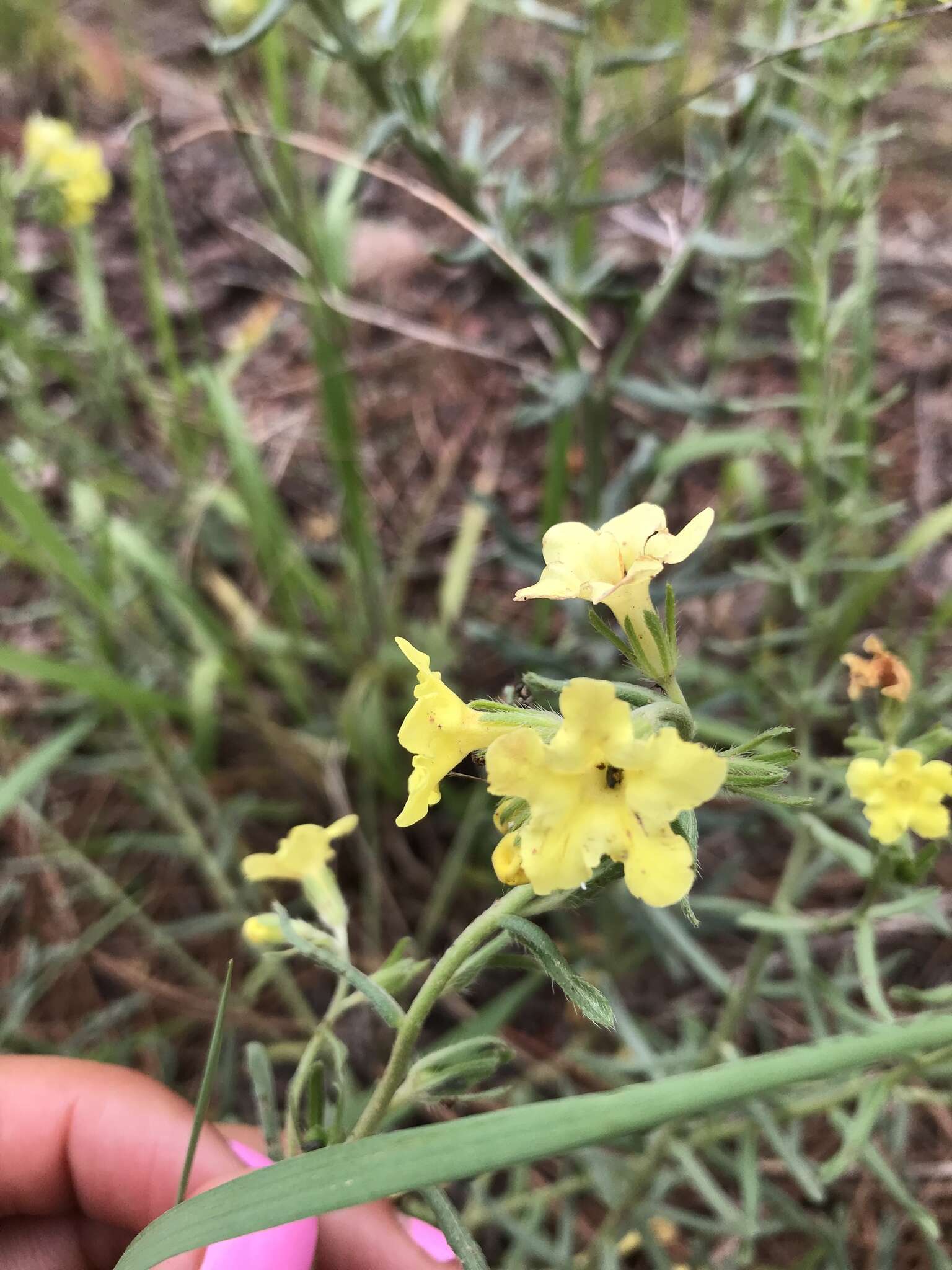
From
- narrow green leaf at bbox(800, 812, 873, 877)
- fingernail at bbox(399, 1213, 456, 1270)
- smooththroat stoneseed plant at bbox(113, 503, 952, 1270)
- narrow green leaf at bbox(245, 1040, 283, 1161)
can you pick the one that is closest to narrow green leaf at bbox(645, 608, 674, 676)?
smooththroat stoneseed plant at bbox(113, 503, 952, 1270)

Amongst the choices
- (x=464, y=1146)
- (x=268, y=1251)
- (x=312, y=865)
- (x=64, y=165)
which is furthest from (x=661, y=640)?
(x=64, y=165)

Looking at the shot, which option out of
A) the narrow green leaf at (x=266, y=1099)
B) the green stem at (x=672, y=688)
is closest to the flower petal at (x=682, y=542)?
the green stem at (x=672, y=688)

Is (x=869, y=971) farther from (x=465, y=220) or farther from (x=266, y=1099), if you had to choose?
(x=465, y=220)

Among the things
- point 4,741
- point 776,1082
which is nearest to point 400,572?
point 4,741

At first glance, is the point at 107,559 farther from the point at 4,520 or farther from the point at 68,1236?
the point at 68,1236

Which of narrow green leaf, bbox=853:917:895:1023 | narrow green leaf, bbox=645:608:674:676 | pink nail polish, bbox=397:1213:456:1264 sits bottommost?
pink nail polish, bbox=397:1213:456:1264

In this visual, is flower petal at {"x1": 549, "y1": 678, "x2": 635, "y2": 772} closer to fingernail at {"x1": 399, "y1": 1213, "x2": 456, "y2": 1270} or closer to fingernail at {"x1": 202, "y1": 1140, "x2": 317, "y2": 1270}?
fingernail at {"x1": 202, "y1": 1140, "x2": 317, "y2": 1270}
